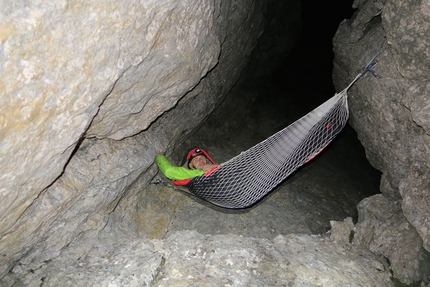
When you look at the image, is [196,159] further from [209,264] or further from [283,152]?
[209,264]

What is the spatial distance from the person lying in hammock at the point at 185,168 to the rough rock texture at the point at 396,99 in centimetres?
144

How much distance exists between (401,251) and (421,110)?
41.7 inches

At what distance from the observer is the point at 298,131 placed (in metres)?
2.66

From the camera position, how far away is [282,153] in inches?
105

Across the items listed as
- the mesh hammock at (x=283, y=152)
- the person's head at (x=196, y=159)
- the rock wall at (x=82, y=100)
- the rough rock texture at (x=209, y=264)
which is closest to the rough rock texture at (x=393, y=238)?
the rough rock texture at (x=209, y=264)

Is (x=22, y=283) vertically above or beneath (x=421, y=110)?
above

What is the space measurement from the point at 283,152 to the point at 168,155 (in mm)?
1304

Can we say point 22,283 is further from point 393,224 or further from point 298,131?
point 393,224

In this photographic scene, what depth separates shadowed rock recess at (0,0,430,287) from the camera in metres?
1.49

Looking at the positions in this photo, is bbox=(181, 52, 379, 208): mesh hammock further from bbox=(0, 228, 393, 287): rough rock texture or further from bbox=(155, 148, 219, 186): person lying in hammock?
bbox=(0, 228, 393, 287): rough rock texture

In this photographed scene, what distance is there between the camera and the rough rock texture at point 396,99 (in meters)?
2.22

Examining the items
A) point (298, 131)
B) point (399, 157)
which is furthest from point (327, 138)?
point (399, 157)

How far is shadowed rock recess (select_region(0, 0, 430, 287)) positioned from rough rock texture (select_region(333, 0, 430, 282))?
0.01 meters

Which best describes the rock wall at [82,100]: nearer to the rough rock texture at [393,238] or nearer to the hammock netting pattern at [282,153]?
the hammock netting pattern at [282,153]
